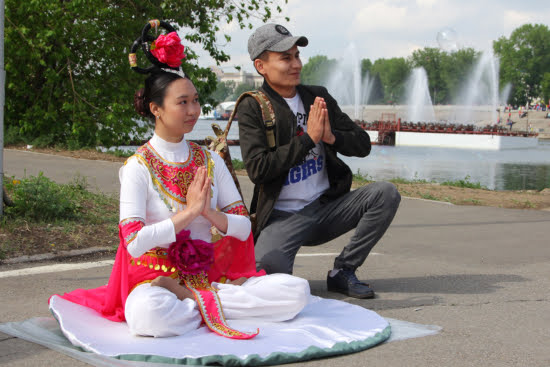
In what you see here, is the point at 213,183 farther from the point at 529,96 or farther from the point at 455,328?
the point at 529,96

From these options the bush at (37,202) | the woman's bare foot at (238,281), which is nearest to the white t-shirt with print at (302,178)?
the woman's bare foot at (238,281)

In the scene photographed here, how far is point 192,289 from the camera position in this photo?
12.8 feet

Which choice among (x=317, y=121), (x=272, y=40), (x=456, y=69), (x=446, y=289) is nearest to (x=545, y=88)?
(x=456, y=69)

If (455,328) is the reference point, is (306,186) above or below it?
above

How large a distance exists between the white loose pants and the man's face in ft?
5.02

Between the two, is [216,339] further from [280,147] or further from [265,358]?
[280,147]

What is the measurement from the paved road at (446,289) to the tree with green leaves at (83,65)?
10208mm

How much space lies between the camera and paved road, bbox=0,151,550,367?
3639mm

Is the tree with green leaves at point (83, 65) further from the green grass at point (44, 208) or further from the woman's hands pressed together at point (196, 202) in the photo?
the woman's hands pressed together at point (196, 202)

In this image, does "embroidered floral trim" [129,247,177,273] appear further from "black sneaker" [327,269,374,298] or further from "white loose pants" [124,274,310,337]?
"black sneaker" [327,269,374,298]

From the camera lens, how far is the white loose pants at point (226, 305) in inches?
143

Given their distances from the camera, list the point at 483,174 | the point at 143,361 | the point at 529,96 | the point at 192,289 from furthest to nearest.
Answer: the point at 529,96 < the point at 483,174 < the point at 192,289 < the point at 143,361

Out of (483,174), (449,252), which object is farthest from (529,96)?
(449,252)

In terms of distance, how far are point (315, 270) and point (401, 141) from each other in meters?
55.7
